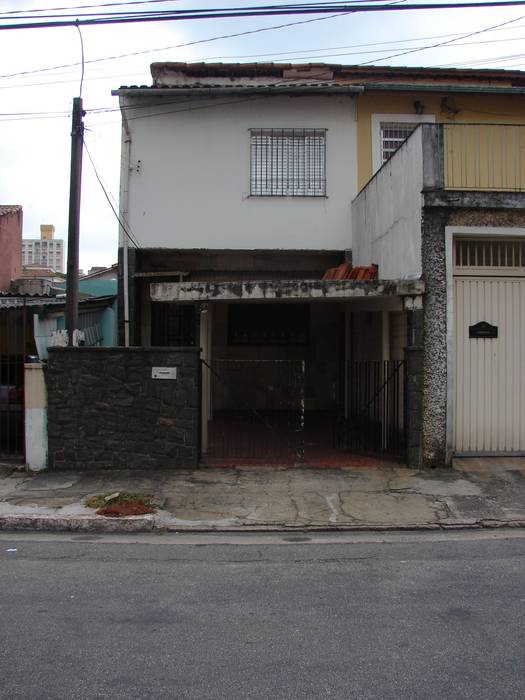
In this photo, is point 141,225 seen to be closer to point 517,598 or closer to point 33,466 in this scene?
point 33,466

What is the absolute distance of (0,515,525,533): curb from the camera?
6461 mm

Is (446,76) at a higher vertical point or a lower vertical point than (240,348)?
higher

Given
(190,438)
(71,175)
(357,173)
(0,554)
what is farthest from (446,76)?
(0,554)

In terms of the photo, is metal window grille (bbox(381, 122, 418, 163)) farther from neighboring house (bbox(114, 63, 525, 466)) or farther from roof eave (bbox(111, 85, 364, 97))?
roof eave (bbox(111, 85, 364, 97))

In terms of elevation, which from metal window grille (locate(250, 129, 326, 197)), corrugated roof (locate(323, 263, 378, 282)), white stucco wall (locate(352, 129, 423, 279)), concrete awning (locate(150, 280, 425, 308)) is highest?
metal window grille (locate(250, 129, 326, 197))

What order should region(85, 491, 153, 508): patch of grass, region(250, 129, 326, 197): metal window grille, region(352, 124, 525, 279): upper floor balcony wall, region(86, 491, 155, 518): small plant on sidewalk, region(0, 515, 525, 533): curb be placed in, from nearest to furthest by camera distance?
region(0, 515, 525, 533): curb
region(86, 491, 155, 518): small plant on sidewalk
region(85, 491, 153, 508): patch of grass
region(352, 124, 525, 279): upper floor balcony wall
region(250, 129, 326, 197): metal window grille

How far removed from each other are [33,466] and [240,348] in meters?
7.05

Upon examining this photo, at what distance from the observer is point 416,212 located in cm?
870

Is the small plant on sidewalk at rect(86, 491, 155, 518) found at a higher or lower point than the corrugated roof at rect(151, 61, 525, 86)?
lower

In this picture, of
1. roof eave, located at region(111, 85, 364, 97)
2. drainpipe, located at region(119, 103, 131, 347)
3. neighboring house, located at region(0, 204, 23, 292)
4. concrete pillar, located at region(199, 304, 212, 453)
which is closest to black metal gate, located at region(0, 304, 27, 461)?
concrete pillar, located at region(199, 304, 212, 453)

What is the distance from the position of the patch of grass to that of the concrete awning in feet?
9.13

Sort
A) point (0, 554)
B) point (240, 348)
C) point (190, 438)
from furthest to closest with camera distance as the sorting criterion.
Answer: point (240, 348) < point (190, 438) < point (0, 554)

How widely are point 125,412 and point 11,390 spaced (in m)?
1.98

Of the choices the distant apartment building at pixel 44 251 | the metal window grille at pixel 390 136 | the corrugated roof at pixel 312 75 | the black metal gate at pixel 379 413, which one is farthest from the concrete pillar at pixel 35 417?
the distant apartment building at pixel 44 251
